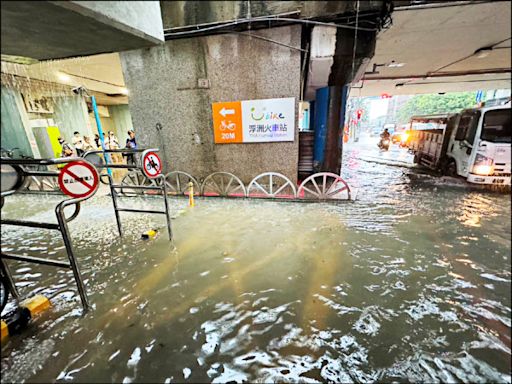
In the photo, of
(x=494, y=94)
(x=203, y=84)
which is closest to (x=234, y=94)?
(x=203, y=84)

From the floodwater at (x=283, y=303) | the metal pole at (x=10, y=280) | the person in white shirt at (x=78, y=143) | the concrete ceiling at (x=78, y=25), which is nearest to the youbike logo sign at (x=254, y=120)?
the floodwater at (x=283, y=303)

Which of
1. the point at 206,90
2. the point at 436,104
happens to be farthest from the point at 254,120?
the point at 436,104

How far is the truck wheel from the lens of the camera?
1.61 m

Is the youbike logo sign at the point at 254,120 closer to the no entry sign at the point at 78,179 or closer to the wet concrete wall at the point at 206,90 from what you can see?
the wet concrete wall at the point at 206,90

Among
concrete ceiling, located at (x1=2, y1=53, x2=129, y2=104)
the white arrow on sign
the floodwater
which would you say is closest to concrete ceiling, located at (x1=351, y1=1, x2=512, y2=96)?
the floodwater

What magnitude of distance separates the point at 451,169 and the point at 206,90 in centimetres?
569

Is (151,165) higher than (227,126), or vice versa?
(227,126)

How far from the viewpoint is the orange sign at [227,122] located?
5785 mm

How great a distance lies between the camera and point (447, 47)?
5.30m

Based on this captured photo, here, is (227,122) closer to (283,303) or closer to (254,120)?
(254,120)

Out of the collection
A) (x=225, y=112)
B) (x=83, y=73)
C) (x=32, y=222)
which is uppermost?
(x=83, y=73)

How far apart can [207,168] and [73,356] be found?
5.07 meters

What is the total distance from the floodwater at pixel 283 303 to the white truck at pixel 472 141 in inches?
6.1

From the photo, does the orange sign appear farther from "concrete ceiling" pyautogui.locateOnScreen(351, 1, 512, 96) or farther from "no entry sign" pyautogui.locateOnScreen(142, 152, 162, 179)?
"concrete ceiling" pyautogui.locateOnScreen(351, 1, 512, 96)
